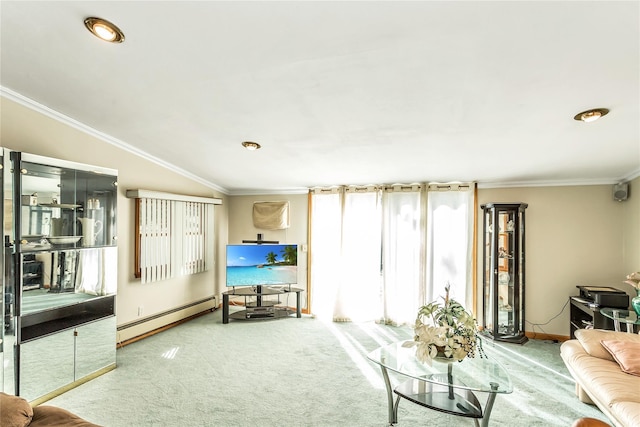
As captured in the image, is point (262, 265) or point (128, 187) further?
point (262, 265)

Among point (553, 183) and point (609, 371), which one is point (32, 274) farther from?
point (553, 183)

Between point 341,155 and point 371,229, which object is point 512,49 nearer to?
point 341,155

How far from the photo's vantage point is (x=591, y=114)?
97.3 inches

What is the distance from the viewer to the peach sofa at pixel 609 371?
201 centimetres

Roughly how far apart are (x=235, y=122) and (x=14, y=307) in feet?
7.44

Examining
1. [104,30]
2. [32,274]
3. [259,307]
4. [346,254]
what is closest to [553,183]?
[346,254]

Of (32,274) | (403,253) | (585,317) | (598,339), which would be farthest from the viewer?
(403,253)

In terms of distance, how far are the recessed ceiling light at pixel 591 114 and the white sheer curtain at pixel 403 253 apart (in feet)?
7.90

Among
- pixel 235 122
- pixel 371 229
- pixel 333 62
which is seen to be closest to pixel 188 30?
pixel 333 62

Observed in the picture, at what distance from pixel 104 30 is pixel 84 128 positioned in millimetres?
1983

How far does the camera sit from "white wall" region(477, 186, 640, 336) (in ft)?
13.5

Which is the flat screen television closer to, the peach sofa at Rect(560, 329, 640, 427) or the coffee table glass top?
the coffee table glass top

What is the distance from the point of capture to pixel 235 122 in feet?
10.1

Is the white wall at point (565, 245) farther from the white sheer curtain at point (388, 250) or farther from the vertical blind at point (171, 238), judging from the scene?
the vertical blind at point (171, 238)
